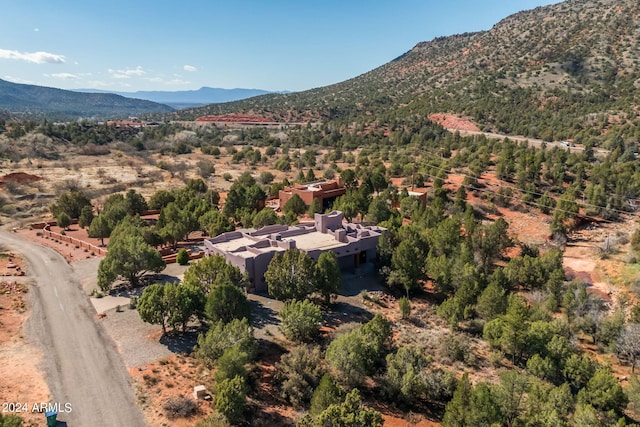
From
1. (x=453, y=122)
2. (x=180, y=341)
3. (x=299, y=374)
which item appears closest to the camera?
(x=299, y=374)

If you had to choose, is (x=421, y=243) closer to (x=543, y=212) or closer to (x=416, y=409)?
(x=416, y=409)

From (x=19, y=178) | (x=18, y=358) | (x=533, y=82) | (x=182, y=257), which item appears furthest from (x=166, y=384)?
(x=533, y=82)

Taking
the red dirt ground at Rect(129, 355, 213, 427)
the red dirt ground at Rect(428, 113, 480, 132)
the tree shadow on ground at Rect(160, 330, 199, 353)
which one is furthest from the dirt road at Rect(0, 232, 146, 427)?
the red dirt ground at Rect(428, 113, 480, 132)

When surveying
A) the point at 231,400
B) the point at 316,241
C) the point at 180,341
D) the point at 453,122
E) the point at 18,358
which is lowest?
the point at 180,341

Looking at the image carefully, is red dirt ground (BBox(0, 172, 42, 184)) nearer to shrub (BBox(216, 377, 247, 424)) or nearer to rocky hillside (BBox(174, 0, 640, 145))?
shrub (BBox(216, 377, 247, 424))

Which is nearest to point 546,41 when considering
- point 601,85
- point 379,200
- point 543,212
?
point 601,85

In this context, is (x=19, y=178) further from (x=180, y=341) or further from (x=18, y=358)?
(x=180, y=341)

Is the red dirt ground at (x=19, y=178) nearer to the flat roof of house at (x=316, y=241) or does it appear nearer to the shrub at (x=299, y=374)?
the flat roof of house at (x=316, y=241)
